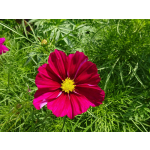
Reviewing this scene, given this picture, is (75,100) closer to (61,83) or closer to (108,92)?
(61,83)

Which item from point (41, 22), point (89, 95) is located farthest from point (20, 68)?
point (89, 95)

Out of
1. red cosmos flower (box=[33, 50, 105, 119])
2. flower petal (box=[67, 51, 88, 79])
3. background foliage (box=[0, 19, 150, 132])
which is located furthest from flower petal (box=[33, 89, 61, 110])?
background foliage (box=[0, 19, 150, 132])

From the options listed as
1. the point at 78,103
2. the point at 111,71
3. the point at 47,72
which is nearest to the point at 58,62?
the point at 47,72

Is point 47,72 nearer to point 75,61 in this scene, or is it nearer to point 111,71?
point 75,61

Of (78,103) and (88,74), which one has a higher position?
(88,74)

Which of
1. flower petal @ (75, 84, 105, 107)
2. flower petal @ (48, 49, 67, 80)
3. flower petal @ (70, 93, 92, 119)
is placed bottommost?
flower petal @ (70, 93, 92, 119)

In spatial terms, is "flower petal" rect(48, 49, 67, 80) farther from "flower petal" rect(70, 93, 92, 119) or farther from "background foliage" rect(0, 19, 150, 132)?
"background foliage" rect(0, 19, 150, 132)
